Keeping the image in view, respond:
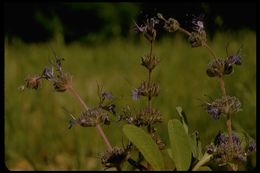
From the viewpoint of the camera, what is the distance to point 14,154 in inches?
109

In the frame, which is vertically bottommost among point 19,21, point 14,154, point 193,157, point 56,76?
point 14,154

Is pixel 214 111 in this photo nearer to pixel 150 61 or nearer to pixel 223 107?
pixel 223 107

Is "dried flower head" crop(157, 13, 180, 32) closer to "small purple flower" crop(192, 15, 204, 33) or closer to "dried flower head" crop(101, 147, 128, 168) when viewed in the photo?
"small purple flower" crop(192, 15, 204, 33)

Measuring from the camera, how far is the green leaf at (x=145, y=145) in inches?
30.2

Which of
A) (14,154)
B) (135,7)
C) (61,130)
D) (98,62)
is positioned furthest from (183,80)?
(135,7)

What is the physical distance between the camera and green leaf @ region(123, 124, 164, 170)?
2.51 ft

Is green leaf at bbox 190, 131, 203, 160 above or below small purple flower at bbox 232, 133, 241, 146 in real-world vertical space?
below

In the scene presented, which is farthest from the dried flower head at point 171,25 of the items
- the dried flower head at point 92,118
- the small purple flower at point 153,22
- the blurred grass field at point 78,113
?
the blurred grass field at point 78,113

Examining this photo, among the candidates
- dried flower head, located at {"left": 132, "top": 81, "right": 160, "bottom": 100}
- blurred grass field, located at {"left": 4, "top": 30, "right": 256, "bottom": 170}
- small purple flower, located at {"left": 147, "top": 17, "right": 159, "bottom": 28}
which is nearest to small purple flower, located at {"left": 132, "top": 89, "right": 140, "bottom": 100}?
dried flower head, located at {"left": 132, "top": 81, "right": 160, "bottom": 100}

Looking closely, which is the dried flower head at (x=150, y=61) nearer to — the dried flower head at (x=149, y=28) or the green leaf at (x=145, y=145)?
the dried flower head at (x=149, y=28)

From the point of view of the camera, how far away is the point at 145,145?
0.78 m

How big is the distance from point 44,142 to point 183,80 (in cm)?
124

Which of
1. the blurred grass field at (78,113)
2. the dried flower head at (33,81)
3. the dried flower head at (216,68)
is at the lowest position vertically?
the blurred grass field at (78,113)

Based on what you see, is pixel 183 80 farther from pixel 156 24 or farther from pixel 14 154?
pixel 156 24
